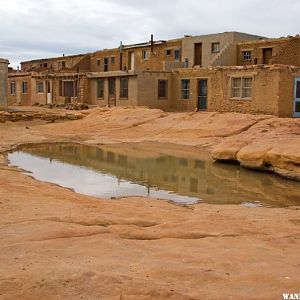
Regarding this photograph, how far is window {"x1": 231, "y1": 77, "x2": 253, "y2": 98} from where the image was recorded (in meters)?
27.1

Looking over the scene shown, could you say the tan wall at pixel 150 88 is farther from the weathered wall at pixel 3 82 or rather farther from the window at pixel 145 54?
the window at pixel 145 54

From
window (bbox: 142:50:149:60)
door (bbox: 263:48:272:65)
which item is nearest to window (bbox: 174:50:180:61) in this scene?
window (bbox: 142:50:149:60)

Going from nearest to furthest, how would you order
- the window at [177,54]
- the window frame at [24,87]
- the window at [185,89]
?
the window at [185,89]
the window at [177,54]
the window frame at [24,87]

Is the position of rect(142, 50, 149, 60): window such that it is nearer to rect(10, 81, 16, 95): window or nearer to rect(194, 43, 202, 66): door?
rect(194, 43, 202, 66): door

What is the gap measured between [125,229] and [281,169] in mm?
8486

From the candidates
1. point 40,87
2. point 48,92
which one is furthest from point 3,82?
point 40,87

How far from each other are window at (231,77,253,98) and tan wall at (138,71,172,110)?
6134mm

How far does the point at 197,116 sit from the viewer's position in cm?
2584

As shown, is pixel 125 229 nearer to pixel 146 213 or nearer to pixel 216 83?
pixel 146 213

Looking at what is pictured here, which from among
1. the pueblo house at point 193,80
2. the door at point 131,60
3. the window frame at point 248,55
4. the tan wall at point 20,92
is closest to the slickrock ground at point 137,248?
the pueblo house at point 193,80

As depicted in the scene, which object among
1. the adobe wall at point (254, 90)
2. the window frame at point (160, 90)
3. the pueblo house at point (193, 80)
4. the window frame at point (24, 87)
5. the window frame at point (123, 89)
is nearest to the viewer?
the adobe wall at point (254, 90)

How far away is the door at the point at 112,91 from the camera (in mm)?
34625

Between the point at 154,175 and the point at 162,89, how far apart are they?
63.9 ft

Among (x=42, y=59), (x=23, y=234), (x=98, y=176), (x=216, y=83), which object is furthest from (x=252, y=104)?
(x=42, y=59)
